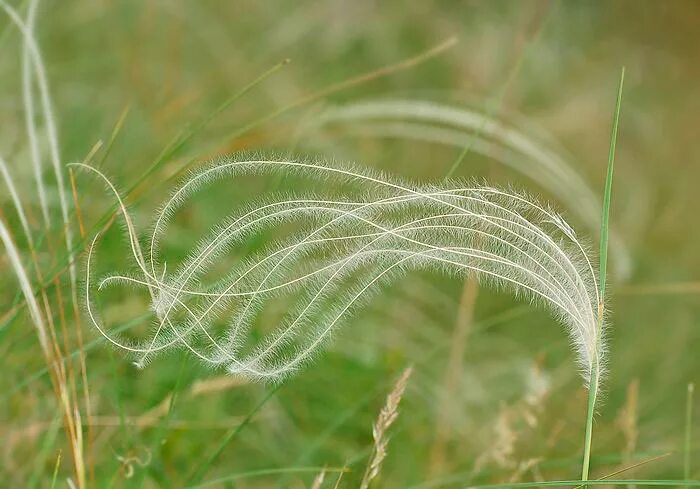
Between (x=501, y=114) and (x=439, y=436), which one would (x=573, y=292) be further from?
(x=501, y=114)

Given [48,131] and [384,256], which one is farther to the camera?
[48,131]

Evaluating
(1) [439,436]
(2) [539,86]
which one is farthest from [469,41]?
(1) [439,436]

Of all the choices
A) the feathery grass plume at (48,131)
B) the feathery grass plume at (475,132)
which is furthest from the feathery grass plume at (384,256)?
the feathery grass plume at (475,132)

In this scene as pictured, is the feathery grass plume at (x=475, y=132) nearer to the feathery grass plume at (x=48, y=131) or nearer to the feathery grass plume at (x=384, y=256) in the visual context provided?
the feathery grass plume at (x=384, y=256)

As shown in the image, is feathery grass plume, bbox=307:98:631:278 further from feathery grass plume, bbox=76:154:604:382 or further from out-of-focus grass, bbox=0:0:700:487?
feathery grass plume, bbox=76:154:604:382

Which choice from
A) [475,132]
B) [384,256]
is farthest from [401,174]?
[384,256]

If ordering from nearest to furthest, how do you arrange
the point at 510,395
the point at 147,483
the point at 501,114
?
the point at 147,483, the point at 510,395, the point at 501,114

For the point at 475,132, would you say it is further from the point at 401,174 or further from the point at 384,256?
the point at 401,174

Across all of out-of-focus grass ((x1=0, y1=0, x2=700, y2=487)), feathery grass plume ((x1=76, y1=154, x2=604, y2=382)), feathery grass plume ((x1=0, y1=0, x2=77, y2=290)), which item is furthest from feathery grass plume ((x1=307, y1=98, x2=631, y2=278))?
feathery grass plume ((x1=0, y1=0, x2=77, y2=290))
